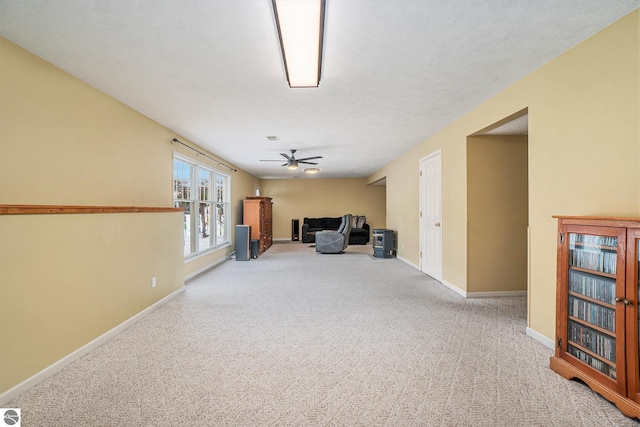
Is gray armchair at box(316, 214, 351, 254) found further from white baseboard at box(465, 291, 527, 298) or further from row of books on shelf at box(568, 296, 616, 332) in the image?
row of books on shelf at box(568, 296, 616, 332)

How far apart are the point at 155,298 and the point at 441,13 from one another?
13.1 feet

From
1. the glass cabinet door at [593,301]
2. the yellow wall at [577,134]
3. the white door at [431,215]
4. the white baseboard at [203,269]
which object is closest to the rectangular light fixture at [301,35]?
the yellow wall at [577,134]

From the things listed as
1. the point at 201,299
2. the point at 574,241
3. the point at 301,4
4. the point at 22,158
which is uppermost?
the point at 301,4

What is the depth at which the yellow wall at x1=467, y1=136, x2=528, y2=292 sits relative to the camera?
13.2 feet

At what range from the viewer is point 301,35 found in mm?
1995

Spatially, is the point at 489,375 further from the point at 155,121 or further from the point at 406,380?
the point at 155,121

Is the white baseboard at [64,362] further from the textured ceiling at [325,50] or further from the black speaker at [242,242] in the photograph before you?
the black speaker at [242,242]

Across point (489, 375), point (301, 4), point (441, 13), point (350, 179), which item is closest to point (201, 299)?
point (489, 375)

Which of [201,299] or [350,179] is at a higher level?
[350,179]

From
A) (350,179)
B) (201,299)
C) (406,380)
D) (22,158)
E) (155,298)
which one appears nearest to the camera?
(406,380)

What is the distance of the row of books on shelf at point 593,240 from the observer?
186 cm

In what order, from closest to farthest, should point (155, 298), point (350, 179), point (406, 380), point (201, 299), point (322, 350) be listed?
point (406, 380), point (322, 350), point (155, 298), point (201, 299), point (350, 179)

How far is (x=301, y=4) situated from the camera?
67.2 inches

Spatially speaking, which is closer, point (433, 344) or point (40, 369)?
point (40, 369)
